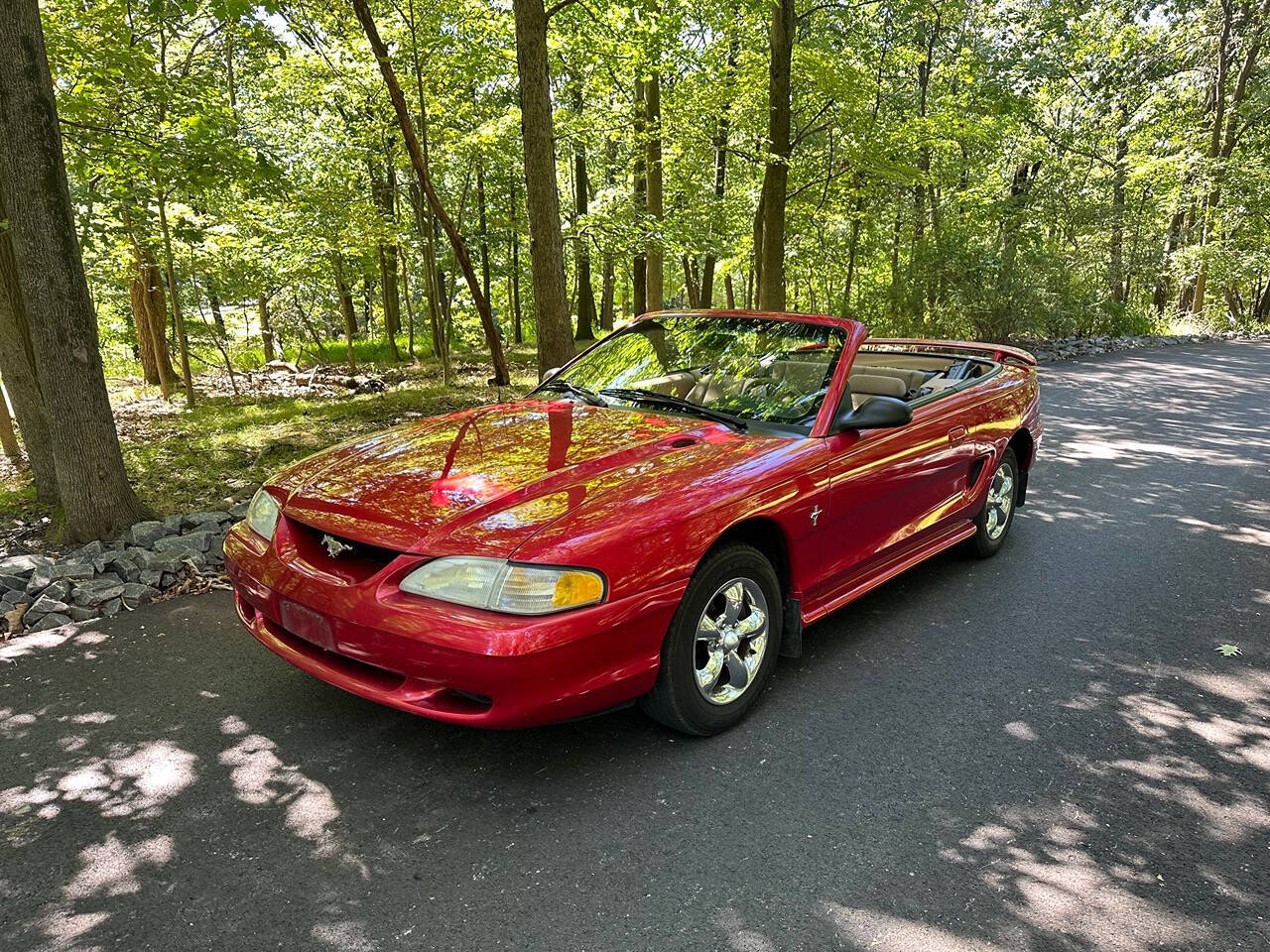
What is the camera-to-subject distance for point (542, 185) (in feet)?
23.2

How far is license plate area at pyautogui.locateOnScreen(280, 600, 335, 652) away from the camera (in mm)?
2662

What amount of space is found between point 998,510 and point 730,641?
9.35 feet

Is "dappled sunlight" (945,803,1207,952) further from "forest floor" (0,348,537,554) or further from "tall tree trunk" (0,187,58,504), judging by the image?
"tall tree trunk" (0,187,58,504)

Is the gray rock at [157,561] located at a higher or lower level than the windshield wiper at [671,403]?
lower

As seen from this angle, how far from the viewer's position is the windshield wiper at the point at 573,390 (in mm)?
3951

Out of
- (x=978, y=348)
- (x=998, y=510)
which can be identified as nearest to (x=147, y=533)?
(x=998, y=510)

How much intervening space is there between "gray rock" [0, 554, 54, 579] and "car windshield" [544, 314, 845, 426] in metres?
3.16

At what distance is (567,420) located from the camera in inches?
144

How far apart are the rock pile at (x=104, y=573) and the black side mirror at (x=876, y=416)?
3.44 m

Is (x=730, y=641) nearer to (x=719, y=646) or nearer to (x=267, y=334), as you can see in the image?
(x=719, y=646)

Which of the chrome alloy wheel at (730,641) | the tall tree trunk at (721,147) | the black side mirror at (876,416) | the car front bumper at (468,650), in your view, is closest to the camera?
the car front bumper at (468,650)

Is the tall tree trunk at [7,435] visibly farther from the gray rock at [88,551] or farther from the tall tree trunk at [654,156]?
the tall tree trunk at [654,156]

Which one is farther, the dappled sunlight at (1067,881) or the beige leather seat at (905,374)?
the beige leather seat at (905,374)

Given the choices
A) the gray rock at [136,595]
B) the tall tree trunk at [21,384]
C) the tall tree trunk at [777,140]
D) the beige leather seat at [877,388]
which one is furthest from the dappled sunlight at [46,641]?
the tall tree trunk at [777,140]
